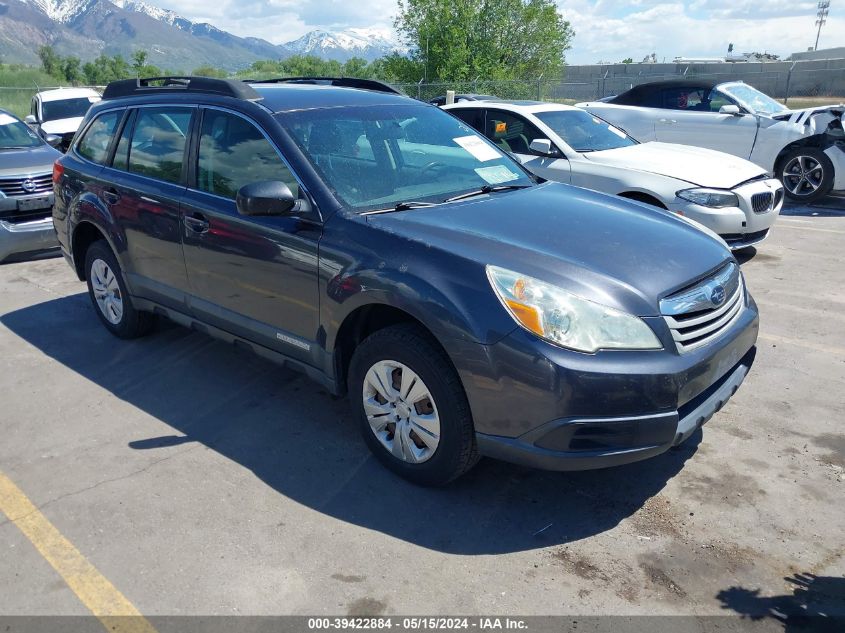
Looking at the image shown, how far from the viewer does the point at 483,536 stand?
3.24 metres

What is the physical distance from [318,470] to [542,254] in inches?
63.2

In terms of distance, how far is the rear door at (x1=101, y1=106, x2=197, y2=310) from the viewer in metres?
4.62

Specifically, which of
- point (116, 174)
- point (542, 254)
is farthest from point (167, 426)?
point (542, 254)

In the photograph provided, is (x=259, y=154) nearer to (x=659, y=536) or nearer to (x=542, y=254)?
(x=542, y=254)

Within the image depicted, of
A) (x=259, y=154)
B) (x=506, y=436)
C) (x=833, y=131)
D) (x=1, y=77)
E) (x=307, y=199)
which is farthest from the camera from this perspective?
(x=1, y=77)

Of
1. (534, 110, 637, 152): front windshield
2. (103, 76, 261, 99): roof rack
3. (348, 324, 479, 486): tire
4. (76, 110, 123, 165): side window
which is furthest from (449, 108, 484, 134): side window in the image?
(348, 324, 479, 486): tire

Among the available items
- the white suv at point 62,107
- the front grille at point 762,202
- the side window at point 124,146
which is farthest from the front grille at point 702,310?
the white suv at point 62,107

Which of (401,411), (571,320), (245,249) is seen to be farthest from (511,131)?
(571,320)

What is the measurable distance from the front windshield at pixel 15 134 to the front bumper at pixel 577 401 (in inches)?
337

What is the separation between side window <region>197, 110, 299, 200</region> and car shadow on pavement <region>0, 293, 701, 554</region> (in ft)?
4.32

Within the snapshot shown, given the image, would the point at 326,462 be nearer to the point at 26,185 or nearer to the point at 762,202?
the point at 762,202

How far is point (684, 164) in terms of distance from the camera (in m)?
7.24

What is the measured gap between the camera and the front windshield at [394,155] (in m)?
3.90

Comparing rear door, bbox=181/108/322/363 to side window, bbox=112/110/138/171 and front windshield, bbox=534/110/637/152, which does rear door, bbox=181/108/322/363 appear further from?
front windshield, bbox=534/110/637/152
